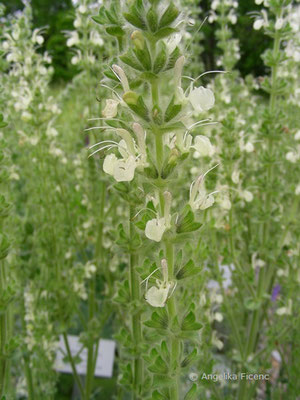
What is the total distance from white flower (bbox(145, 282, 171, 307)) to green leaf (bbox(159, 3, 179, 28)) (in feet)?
1.28

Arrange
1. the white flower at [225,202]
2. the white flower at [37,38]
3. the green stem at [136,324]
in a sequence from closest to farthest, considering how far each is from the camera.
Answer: the green stem at [136,324] < the white flower at [225,202] < the white flower at [37,38]

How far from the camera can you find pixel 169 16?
2.10 ft

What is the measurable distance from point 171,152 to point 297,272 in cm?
106

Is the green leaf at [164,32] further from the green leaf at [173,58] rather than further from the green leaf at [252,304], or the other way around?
the green leaf at [252,304]

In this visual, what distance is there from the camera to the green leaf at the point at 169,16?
639 mm

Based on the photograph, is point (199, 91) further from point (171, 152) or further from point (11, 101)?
point (11, 101)

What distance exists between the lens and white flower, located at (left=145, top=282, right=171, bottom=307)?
27.4 inches

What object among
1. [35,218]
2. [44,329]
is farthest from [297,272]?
[35,218]

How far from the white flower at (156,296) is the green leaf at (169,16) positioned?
0.39 metres

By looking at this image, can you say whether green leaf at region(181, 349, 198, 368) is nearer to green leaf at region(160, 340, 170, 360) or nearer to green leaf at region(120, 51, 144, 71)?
green leaf at region(160, 340, 170, 360)

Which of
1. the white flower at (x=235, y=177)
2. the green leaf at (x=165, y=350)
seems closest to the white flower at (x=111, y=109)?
the green leaf at (x=165, y=350)

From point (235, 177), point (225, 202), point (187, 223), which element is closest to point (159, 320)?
point (187, 223)

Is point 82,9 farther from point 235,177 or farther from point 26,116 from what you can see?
point 235,177

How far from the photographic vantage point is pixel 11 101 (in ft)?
6.43
